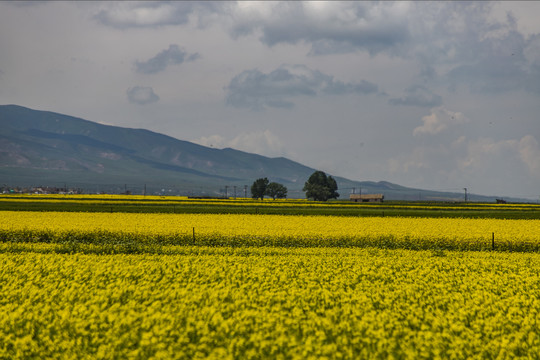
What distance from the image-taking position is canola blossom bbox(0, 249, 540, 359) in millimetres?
10891

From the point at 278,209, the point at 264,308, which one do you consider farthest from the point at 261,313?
the point at 278,209

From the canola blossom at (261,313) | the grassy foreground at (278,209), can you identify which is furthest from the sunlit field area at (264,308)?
the grassy foreground at (278,209)

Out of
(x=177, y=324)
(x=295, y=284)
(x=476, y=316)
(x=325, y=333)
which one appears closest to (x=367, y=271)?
(x=295, y=284)

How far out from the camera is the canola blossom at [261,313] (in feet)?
35.7

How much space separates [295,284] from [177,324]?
14.9 feet

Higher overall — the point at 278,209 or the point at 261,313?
the point at 278,209

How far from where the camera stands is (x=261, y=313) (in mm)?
12258

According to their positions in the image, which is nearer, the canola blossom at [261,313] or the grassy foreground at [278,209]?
the canola blossom at [261,313]

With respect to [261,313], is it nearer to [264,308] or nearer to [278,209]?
[264,308]

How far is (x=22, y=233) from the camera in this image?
121 feet

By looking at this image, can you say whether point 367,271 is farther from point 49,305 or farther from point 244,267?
point 49,305

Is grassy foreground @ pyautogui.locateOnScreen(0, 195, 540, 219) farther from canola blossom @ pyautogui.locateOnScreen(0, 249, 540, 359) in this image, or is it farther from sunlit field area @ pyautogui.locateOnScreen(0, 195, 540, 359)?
canola blossom @ pyautogui.locateOnScreen(0, 249, 540, 359)

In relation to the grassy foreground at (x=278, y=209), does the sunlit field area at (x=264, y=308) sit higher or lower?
lower

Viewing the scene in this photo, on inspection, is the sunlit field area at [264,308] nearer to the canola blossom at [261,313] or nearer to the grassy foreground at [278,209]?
the canola blossom at [261,313]
